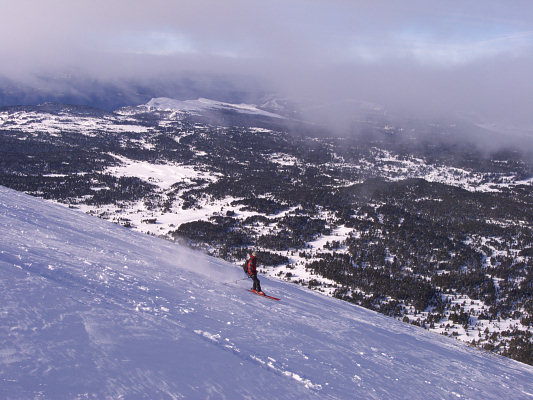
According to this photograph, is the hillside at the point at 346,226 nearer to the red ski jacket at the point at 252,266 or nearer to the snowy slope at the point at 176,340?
the snowy slope at the point at 176,340

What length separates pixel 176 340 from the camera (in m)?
9.46

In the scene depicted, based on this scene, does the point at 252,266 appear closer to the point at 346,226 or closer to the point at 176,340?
the point at 176,340

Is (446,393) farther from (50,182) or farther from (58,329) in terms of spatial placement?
(50,182)

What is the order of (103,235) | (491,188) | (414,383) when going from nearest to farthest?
(414,383), (103,235), (491,188)

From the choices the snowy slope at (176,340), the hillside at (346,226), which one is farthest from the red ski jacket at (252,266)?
the hillside at (346,226)

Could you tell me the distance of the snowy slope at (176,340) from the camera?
7168 millimetres

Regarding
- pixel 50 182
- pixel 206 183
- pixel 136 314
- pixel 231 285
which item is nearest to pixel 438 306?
pixel 231 285

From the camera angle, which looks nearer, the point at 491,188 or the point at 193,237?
the point at 193,237

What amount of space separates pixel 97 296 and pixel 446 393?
37.9 feet

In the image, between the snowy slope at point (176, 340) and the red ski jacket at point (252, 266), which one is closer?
the snowy slope at point (176, 340)

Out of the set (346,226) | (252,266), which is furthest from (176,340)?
(346,226)

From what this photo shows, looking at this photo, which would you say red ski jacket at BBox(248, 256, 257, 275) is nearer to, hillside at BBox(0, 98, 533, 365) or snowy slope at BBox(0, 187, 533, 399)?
snowy slope at BBox(0, 187, 533, 399)

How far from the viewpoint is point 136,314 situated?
10.5 metres

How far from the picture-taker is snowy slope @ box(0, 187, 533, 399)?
7.17 meters
